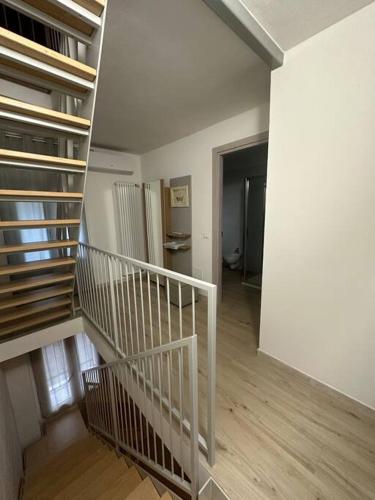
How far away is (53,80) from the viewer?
1.07 meters

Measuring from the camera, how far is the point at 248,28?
3.85ft

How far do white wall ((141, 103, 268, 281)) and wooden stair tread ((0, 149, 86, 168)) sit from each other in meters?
1.79

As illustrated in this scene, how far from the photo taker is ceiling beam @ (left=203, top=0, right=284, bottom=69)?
106cm

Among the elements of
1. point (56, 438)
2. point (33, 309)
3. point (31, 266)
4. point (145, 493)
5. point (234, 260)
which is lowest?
point (56, 438)

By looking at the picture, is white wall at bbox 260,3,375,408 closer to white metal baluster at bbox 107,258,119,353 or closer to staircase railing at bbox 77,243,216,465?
staircase railing at bbox 77,243,216,465

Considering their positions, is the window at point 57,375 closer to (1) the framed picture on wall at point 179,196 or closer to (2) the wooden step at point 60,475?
(2) the wooden step at point 60,475

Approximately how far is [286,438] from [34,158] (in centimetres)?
225

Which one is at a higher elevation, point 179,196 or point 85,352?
point 179,196

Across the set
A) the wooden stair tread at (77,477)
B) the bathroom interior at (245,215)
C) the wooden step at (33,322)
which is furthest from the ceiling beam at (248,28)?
the wooden stair tread at (77,477)

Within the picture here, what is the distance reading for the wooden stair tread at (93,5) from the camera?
833mm

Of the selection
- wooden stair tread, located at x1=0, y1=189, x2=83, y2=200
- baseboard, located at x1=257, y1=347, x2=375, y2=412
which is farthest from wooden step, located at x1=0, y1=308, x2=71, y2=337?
baseboard, located at x1=257, y1=347, x2=375, y2=412

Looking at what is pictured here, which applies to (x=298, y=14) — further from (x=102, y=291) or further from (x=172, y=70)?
(x=102, y=291)

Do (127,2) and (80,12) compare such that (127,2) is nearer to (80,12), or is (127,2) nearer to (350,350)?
(80,12)

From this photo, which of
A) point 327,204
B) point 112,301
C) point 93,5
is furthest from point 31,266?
point 327,204
